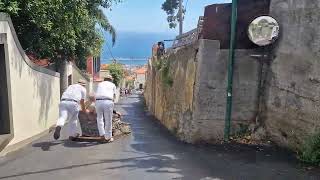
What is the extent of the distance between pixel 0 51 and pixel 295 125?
6506 millimetres

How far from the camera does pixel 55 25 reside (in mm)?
16250

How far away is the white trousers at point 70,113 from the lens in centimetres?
1124

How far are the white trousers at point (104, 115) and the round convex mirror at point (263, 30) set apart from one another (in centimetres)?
348

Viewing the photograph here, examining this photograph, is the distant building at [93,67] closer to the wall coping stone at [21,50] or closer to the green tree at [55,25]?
the green tree at [55,25]

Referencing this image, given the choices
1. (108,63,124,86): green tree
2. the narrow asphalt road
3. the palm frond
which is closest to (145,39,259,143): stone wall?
the narrow asphalt road

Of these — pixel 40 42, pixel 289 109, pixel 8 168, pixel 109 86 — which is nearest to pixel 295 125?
pixel 289 109

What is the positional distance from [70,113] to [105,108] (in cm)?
86

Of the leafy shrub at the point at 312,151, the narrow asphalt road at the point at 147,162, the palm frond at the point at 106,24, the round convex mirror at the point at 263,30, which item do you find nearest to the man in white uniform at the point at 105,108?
the narrow asphalt road at the point at 147,162

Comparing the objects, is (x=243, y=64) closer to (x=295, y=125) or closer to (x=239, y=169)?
(x=295, y=125)

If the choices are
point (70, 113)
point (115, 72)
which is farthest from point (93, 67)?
point (70, 113)

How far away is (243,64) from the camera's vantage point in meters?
10.8

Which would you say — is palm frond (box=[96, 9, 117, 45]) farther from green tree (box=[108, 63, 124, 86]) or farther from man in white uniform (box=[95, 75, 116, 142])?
green tree (box=[108, 63, 124, 86])

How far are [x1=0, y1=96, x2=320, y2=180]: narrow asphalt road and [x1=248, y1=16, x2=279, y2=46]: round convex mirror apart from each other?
221 centimetres

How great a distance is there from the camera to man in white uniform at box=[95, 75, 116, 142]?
11195 mm
